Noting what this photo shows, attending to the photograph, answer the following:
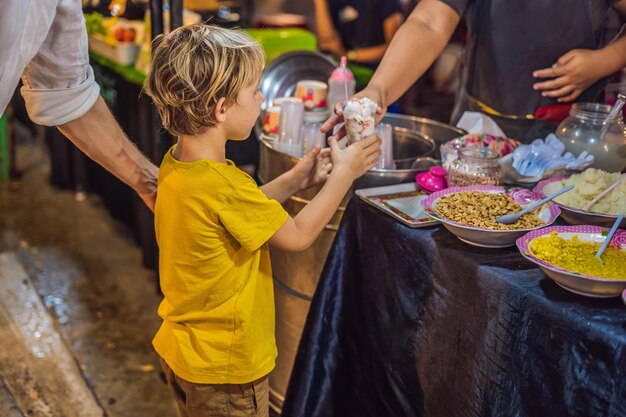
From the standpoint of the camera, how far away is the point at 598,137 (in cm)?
220

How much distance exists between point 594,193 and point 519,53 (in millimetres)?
923

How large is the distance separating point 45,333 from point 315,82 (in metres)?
1.73

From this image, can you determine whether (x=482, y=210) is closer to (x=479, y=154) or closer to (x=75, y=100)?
(x=479, y=154)

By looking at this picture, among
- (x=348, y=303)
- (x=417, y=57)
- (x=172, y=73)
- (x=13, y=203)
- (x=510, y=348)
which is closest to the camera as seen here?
(x=510, y=348)

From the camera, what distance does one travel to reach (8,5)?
165 centimetres

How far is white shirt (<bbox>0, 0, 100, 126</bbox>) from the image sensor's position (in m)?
1.72

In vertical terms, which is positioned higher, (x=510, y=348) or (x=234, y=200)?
(x=234, y=200)

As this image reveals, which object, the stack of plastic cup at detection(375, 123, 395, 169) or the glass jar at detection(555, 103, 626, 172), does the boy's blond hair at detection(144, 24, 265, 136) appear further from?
the glass jar at detection(555, 103, 626, 172)

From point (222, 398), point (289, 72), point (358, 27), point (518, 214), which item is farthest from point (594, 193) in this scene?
point (358, 27)

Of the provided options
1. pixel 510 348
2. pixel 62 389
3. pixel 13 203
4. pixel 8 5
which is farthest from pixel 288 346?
pixel 13 203

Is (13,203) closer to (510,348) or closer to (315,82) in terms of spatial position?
(315,82)

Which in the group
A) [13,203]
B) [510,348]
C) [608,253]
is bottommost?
[13,203]

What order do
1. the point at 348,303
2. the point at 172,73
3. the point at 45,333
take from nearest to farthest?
the point at 172,73, the point at 348,303, the point at 45,333

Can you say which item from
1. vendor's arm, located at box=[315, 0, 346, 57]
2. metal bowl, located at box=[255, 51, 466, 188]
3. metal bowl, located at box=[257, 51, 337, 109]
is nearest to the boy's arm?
metal bowl, located at box=[255, 51, 466, 188]
